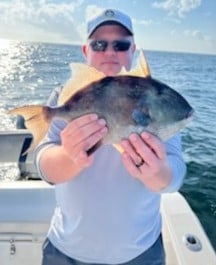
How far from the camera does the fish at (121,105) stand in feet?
4.94

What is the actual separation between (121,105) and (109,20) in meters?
0.74

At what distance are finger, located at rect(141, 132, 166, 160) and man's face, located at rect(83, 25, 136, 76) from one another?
563 millimetres

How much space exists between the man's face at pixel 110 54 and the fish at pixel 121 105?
377mm

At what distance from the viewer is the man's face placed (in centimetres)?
199

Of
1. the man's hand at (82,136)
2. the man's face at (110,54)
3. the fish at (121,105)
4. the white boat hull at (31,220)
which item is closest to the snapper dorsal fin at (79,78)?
the fish at (121,105)

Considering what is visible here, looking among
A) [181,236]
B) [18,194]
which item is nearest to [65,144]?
[181,236]

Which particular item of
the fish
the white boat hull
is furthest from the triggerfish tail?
the white boat hull

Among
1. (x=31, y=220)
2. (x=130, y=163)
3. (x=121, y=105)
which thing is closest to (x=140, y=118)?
(x=121, y=105)

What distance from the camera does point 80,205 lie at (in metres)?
1.95

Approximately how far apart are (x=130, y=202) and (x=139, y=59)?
0.67 meters

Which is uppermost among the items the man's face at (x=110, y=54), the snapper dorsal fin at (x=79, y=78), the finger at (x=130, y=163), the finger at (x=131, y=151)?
the man's face at (x=110, y=54)

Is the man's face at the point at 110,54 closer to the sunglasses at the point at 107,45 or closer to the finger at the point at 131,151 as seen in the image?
the sunglasses at the point at 107,45

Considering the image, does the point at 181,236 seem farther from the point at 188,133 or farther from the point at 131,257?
the point at 188,133

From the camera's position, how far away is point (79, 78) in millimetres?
1614
